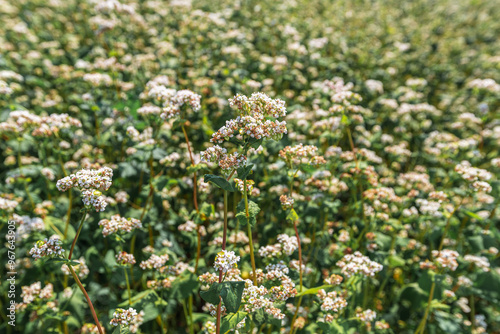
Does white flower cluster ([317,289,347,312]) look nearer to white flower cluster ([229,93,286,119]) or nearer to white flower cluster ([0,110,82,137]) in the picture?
white flower cluster ([229,93,286,119])

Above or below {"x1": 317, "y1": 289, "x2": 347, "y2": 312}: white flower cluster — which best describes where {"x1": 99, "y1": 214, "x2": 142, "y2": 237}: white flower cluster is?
above

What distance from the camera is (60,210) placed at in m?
4.35

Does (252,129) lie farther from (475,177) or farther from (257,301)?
(475,177)

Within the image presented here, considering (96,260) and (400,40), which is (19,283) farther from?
(400,40)

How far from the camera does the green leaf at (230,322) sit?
2.42 metres

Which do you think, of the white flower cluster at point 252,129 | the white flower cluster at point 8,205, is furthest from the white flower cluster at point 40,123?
the white flower cluster at point 252,129

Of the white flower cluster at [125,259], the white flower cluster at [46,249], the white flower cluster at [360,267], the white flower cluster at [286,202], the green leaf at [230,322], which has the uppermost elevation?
the white flower cluster at [286,202]

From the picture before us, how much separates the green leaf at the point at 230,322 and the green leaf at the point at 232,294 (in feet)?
0.86

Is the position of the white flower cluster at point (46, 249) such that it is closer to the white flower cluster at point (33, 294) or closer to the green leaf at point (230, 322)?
the white flower cluster at point (33, 294)

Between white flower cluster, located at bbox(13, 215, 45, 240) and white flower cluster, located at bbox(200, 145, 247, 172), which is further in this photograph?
white flower cluster, located at bbox(13, 215, 45, 240)

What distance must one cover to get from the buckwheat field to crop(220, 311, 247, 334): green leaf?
0.02m

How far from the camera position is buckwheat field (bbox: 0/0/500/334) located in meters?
2.95

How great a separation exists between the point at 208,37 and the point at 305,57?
203 centimetres

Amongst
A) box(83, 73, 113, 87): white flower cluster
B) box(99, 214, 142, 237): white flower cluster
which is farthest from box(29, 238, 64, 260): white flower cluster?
box(83, 73, 113, 87): white flower cluster
